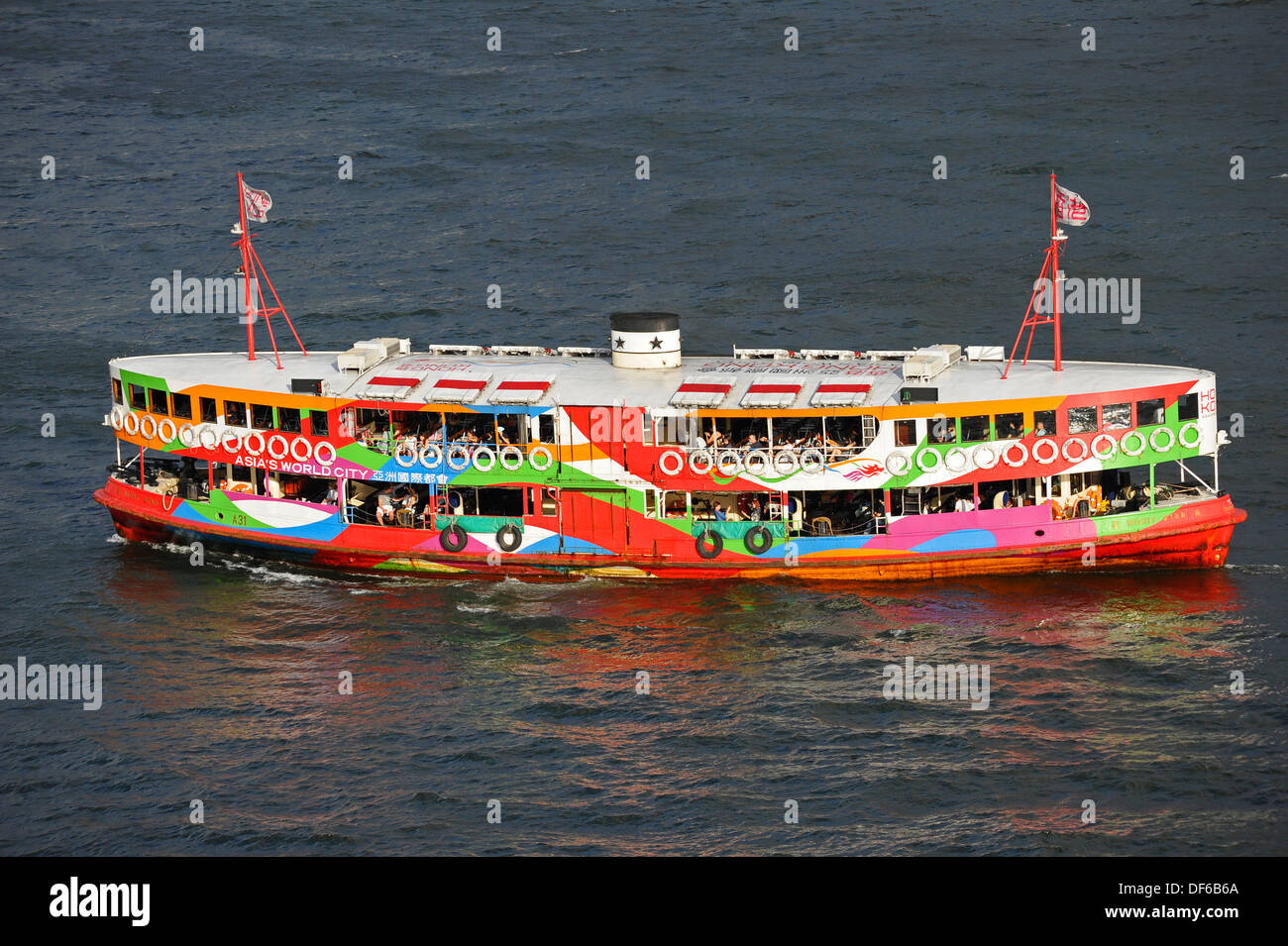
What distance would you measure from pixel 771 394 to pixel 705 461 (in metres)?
2.93

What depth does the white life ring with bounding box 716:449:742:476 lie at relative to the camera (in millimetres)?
62688

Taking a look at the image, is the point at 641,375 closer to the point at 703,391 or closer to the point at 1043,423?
the point at 703,391

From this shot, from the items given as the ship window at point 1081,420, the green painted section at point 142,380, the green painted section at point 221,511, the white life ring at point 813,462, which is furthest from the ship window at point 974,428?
the green painted section at point 142,380

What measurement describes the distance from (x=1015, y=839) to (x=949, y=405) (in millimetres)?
17504

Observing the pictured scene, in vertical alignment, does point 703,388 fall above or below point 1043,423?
above

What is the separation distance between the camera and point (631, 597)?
63.0 metres

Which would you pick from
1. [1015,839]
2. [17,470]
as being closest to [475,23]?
[17,470]

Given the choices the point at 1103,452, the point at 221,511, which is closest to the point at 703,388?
the point at 1103,452

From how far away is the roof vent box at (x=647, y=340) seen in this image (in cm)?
6706

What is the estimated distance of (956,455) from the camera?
61719mm

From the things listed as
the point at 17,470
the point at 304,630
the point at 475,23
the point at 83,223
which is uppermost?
the point at 475,23

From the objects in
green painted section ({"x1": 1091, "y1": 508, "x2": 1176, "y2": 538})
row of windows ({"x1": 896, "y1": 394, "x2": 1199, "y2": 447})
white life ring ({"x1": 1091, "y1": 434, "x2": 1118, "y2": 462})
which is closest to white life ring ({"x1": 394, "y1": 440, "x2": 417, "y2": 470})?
row of windows ({"x1": 896, "y1": 394, "x2": 1199, "y2": 447})

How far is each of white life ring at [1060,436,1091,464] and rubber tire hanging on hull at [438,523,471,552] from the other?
19.2 metres
